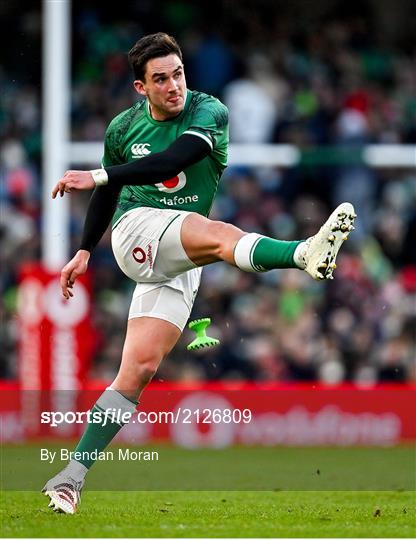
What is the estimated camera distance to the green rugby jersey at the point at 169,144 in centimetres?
688

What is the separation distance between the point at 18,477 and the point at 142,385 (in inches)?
106

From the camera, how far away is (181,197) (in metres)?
6.92

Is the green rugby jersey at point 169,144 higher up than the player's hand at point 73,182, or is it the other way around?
the green rugby jersey at point 169,144

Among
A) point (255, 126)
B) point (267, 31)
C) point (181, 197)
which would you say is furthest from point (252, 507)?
point (267, 31)

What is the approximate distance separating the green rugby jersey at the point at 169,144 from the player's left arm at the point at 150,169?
0.90 feet

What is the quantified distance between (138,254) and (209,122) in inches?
30.3

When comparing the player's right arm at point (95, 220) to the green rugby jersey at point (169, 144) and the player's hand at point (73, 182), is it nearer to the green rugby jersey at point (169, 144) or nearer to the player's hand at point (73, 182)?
the green rugby jersey at point (169, 144)

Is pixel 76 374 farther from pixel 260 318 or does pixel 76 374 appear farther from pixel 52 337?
pixel 260 318

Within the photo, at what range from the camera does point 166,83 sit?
6.74 meters

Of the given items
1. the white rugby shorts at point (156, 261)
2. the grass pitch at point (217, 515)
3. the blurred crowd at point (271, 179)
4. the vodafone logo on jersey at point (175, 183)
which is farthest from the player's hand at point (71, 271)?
the blurred crowd at point (271, 179)

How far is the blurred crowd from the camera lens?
1398cm

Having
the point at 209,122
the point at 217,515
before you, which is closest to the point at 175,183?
the point at 209,122

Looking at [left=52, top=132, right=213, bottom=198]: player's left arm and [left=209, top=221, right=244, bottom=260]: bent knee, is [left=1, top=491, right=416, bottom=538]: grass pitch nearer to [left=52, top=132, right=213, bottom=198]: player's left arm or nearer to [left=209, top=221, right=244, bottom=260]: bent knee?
[left=209, top=221, right=244, bottom=260]: bent knee

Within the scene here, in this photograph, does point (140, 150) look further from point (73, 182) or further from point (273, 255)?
point (273, 255)
